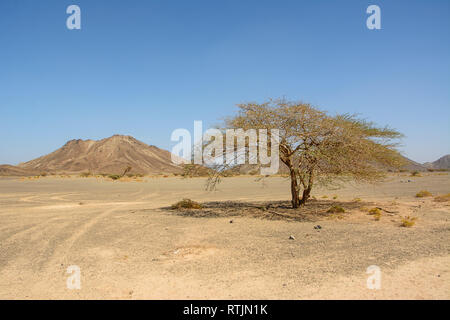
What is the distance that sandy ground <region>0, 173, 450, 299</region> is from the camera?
508cm

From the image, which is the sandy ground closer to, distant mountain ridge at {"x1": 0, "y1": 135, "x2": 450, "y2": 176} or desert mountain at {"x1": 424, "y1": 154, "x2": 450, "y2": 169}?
distant mountain ridge at {"x1": 0, "y1": 135, "x2": 450, "y2": 176}

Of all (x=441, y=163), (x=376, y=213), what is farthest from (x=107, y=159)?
(x=441, y=163)

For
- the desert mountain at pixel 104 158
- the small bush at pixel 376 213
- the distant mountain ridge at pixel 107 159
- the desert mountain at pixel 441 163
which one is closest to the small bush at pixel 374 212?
the small bush at pixel 376 213

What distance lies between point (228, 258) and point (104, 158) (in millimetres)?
127788

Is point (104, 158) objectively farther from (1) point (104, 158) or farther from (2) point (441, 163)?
(2) point (441, 163)

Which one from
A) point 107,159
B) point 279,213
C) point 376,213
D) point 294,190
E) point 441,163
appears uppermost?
point 107,159

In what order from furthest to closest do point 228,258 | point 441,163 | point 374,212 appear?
point 441,163, point 374,212, point 228,258

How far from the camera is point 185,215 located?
13.5 meters

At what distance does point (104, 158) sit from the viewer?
126m

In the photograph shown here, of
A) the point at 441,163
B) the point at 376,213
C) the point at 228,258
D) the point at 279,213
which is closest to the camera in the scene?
the point at 228,258

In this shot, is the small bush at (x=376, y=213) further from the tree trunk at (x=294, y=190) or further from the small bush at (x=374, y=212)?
the tree trunk at (x=294, y=190)

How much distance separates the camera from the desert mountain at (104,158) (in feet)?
383

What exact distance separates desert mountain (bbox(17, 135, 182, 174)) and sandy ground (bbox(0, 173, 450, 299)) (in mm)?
101866
